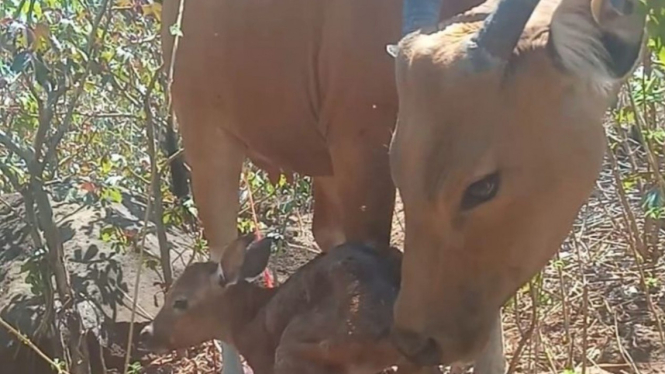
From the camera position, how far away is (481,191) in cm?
221

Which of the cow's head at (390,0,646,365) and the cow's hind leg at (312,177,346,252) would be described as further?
the cow's hind leg at (312,177,346,252)

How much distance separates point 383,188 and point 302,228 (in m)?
2.94

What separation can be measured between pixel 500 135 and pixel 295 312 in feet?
3.41

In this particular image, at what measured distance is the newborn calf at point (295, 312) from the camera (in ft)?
9.03

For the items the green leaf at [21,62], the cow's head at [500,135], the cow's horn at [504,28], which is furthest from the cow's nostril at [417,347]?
the green leaf at [21,62]

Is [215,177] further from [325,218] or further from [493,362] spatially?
[493,362]

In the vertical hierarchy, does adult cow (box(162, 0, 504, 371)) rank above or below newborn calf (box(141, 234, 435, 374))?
above

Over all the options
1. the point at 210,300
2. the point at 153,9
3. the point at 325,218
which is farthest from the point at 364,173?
the point at 153,9

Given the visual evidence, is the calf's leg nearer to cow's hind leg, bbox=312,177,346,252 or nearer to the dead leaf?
cow's hind leg, bbox=312,177,346,252

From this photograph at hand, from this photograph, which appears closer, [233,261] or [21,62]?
[233,261]

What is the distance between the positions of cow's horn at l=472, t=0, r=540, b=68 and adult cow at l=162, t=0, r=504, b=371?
1.95 feet

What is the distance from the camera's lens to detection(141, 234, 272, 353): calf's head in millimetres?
3266

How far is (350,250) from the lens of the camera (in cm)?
292

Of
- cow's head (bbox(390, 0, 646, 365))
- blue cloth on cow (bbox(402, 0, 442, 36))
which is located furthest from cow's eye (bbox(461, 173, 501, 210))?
blue cloth on cow (bbox(402, 0, 442, 36))
